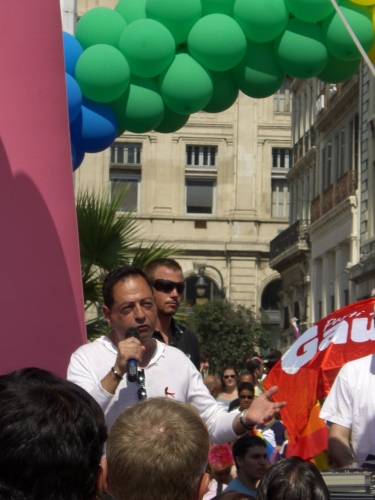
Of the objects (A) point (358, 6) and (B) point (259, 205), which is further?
(B) point (259, 205)

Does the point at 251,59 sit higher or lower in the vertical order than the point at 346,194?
lower

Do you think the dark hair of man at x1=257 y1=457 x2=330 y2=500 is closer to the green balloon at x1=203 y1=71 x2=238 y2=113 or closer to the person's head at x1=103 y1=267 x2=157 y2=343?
the person's head at x1=103 y1=267 x2=157 y2=343

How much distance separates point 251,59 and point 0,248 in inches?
109

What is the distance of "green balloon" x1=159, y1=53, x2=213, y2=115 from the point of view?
678 cm

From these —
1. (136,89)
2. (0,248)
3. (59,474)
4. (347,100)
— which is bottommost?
(59,474)

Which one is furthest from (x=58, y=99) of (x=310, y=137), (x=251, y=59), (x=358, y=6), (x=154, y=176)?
(x=154, y=176)

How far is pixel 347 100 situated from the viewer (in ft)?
93.4

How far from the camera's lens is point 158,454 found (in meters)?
2.38

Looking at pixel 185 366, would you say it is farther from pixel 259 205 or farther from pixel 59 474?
pixel 259 205

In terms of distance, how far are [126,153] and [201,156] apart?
3682 millimetres

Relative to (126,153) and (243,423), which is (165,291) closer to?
(243,423)

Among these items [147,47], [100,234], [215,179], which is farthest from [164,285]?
[215,179]

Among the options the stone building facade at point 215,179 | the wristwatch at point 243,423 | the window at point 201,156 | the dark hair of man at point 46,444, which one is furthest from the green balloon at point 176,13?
the window at point 201,156

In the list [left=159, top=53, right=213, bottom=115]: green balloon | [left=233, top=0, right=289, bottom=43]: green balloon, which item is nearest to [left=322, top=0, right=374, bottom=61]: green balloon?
[left=233, top=0, right=289, bottom=43]: green balloon
